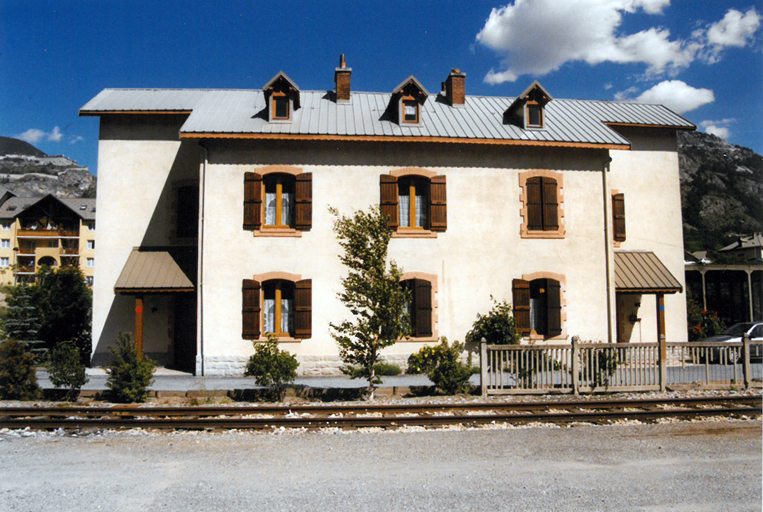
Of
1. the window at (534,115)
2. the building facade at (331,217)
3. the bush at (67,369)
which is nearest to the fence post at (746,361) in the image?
the building facade at (331,217)

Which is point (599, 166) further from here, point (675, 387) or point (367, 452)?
point (367, 452)

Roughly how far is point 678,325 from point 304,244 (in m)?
14.0

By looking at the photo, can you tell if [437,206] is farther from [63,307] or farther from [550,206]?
[63,307]

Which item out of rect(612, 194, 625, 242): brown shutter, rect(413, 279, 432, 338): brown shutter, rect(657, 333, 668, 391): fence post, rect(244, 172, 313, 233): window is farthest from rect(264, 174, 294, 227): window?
rect(612, 194, 625, 242): brown shutter

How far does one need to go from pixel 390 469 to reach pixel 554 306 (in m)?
10.9

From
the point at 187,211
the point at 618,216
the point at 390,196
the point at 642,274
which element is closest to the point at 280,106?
the point at 390,196

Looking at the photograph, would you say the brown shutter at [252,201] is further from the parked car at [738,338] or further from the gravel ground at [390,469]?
the parked car at [738,338]

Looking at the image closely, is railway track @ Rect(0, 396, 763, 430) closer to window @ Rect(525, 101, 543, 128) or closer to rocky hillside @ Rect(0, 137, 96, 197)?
window @ Rect(525, 101, 543, 128)

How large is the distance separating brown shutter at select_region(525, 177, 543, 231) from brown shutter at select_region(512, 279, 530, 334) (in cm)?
187

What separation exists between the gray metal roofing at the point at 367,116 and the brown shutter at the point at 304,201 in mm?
1395

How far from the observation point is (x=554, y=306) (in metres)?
16.4

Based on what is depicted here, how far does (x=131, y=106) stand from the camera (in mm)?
17547

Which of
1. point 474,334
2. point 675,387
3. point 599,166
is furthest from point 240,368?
point 599,166

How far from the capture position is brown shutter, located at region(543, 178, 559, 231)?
16.6 metres
